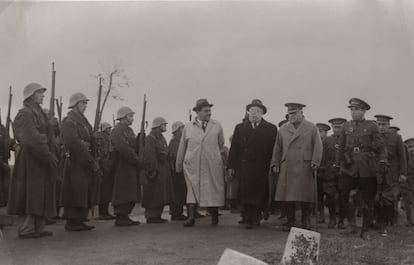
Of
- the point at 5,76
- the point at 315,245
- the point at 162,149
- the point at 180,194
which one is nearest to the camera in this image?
the point at 315,245

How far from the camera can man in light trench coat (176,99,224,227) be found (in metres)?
9.45

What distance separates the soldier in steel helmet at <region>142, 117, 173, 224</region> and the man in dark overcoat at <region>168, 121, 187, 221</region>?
478 mm

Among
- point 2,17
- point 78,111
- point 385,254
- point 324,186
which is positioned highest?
point 2,17

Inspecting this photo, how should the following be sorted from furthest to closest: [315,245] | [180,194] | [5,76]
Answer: [180,194], [5,76], [315,245]

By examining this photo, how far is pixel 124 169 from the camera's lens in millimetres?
9844

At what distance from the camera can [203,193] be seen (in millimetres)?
9438

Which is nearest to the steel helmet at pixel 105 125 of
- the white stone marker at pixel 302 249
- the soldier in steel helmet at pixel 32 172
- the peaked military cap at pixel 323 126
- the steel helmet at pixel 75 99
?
the steel helmet at pixel 75 99

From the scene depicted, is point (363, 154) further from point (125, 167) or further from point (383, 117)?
point (125, 167)

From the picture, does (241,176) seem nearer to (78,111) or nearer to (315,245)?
(78,111)

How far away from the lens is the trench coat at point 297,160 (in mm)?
8828

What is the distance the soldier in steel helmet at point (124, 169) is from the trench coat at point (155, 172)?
32 cm

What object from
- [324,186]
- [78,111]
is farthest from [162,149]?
[324,186]

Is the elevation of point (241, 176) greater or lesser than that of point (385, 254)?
greater

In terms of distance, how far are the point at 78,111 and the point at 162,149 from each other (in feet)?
6.65
